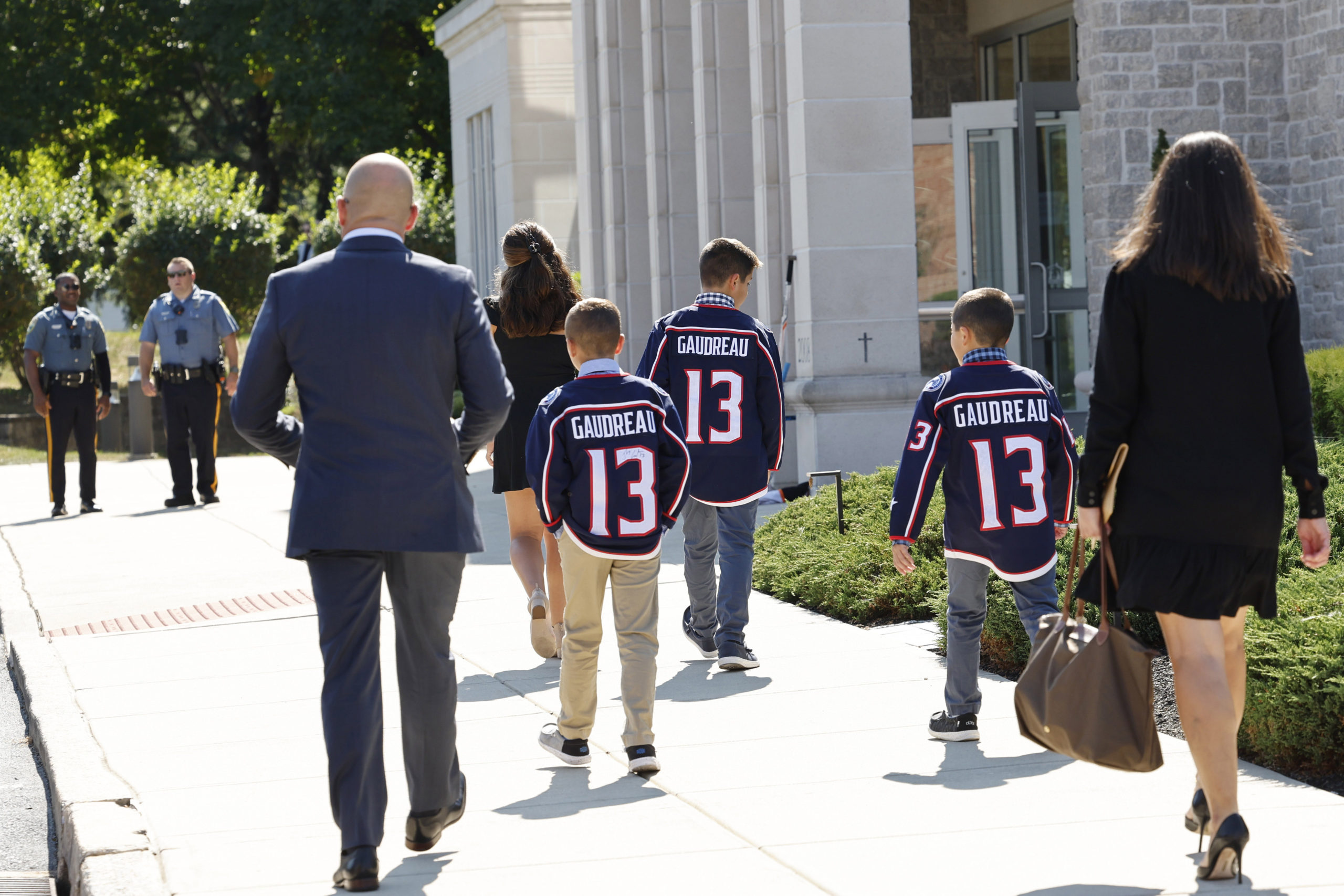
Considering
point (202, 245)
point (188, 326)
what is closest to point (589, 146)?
point (188, 326)

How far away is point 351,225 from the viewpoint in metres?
4.45

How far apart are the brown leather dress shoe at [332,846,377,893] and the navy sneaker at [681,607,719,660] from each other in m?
3.20

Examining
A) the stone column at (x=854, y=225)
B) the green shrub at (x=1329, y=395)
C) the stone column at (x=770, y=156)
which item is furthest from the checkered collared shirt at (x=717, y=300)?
the stone column at (x=770, y=156)

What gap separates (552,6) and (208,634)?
1472 cm

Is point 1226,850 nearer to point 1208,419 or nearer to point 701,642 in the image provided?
point 1208,419

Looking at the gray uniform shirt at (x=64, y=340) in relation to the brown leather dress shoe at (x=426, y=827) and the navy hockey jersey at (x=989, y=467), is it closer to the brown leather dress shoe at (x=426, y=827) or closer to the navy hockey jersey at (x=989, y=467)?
the navy hockey jersey at (x=989, y=467)

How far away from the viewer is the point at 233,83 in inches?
1487

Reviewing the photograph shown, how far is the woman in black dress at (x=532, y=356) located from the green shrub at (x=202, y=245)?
21.9 m

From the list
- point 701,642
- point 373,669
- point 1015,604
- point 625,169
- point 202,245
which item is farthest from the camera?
point 202,245

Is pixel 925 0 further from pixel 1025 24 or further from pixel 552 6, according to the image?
pixel 552 6

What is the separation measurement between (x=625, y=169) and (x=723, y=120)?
296 cm

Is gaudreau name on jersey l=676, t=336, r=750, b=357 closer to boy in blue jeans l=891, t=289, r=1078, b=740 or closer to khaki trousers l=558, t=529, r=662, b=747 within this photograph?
boy in blue jeans l=891, t=289, r=1078, b=740

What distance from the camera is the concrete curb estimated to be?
4.43 m

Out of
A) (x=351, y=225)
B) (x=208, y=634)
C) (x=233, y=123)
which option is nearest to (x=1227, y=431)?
(x=351, y=225)
